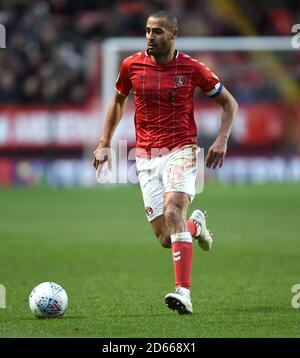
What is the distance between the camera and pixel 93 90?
893 inches

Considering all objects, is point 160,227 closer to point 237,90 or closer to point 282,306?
point 282,306

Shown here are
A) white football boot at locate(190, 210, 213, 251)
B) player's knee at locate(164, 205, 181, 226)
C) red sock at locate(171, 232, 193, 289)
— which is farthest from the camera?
white football boot at locate(190, 210, 213, 251)

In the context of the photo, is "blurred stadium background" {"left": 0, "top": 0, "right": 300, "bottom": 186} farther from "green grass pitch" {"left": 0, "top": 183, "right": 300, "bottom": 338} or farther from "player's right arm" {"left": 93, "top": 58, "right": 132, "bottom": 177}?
"player's right arm" {"left": 93, "top": 58, "right": 132, "bottom": 177}

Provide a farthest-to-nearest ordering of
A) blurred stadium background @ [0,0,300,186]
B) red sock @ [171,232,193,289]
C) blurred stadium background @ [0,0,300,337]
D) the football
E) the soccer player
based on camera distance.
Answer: blurred stadium background @ [0,0,300,186]
blurred stadium background @ [0,0,300,337]
the soccer player
red sock @ [171,232,193,289]
the football

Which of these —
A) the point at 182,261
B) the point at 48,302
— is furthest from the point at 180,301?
the point at 48,302

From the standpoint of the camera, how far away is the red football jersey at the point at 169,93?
27.1 ft

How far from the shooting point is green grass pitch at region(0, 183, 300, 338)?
23.7 feet

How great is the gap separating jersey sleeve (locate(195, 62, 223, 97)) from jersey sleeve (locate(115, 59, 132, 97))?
0.60m

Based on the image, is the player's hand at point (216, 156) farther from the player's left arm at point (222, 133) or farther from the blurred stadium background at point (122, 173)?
the blurred stadium background at point (122, 173)

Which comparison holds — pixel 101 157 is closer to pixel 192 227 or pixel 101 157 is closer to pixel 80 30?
pixel 192 227

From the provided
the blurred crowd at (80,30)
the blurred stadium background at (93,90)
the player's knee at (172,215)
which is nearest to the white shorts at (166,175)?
the player's knee at (172,215)

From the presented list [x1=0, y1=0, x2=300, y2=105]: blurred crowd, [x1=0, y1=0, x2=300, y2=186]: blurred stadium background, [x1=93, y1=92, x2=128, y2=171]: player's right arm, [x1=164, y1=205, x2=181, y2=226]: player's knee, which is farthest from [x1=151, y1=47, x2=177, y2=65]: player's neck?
[x1=0, y1=0, x2=300, y2=105]: blurred crowd

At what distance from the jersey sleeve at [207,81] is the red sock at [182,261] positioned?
1207 mm

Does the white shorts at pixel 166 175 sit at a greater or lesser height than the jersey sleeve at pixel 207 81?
lesser
